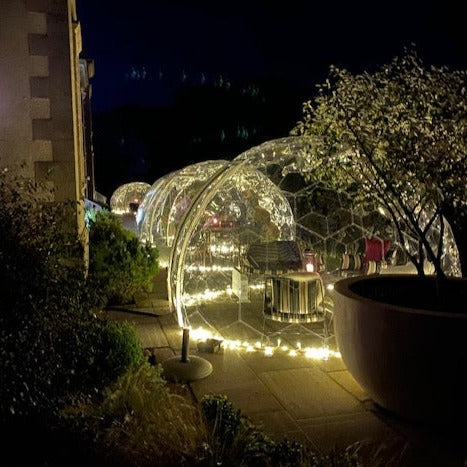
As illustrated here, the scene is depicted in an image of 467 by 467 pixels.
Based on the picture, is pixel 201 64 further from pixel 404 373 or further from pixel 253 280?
pixel 404 373

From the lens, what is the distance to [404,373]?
3.73 m

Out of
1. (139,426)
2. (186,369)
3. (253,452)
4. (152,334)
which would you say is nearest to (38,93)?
(152,334)

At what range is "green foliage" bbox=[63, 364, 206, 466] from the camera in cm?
285

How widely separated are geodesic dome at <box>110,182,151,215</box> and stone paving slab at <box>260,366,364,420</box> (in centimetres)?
2092

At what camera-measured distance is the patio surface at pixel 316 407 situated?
11.7 ft

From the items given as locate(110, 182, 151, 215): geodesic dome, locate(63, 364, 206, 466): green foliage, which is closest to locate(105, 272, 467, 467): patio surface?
locate(63, 364, 206, 466): green foliage

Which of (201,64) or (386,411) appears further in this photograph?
(201,64)

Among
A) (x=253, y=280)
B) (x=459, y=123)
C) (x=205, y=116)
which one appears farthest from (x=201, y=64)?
(x=459, y=123)

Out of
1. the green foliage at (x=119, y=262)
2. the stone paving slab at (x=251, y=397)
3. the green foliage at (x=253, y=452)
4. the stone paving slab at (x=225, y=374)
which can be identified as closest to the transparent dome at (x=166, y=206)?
the green foliage at (x=119, y=262)

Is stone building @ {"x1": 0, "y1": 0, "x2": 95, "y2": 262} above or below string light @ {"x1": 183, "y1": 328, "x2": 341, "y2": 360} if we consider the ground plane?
above

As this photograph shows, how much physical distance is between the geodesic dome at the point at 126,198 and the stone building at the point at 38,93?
63.7 ft

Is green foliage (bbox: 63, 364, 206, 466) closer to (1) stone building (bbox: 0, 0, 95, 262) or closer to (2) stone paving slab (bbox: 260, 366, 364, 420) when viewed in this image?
(2) stone paving slab (bbox: 260, 366, 364, 420)

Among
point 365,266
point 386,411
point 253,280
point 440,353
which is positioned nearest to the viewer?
point 440,353

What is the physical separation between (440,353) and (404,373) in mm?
312
